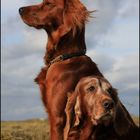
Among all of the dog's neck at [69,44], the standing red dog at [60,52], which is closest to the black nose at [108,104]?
the standing red dog at [60,52]

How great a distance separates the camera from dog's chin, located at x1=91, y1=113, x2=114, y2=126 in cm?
807

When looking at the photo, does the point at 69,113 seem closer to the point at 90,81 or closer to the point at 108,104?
the point at 90,81

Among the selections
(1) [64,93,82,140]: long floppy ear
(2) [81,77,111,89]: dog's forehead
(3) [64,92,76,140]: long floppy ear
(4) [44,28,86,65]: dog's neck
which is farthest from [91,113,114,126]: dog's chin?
(4) [44,28,86,65]: dog's neck

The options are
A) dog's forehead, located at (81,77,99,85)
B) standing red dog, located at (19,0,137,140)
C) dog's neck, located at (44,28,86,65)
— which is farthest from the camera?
dog's neck, located at (44,28,86,65)

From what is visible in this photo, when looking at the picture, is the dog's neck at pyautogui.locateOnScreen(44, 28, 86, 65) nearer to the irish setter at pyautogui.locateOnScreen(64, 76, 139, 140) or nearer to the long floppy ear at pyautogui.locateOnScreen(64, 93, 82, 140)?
the irish setter at pyautogui.locateOnScreen(64, 76, 139, 140)

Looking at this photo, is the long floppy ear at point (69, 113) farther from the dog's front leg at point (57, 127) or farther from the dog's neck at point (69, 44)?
the dog's neck at point (69, 44)

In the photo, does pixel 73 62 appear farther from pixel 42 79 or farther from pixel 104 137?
pixel 104 137

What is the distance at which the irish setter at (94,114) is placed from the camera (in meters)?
8.14

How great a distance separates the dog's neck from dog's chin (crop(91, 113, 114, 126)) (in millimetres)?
1905

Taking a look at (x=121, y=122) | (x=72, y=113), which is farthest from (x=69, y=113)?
(x=121, y=122)

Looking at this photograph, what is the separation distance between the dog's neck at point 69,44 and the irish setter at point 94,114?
128 centimetres

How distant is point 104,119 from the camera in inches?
320

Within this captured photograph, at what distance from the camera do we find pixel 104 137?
847 centimetres

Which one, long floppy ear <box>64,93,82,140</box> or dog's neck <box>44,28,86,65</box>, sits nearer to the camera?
long floppy ear <box>64,93,82,140</box>
